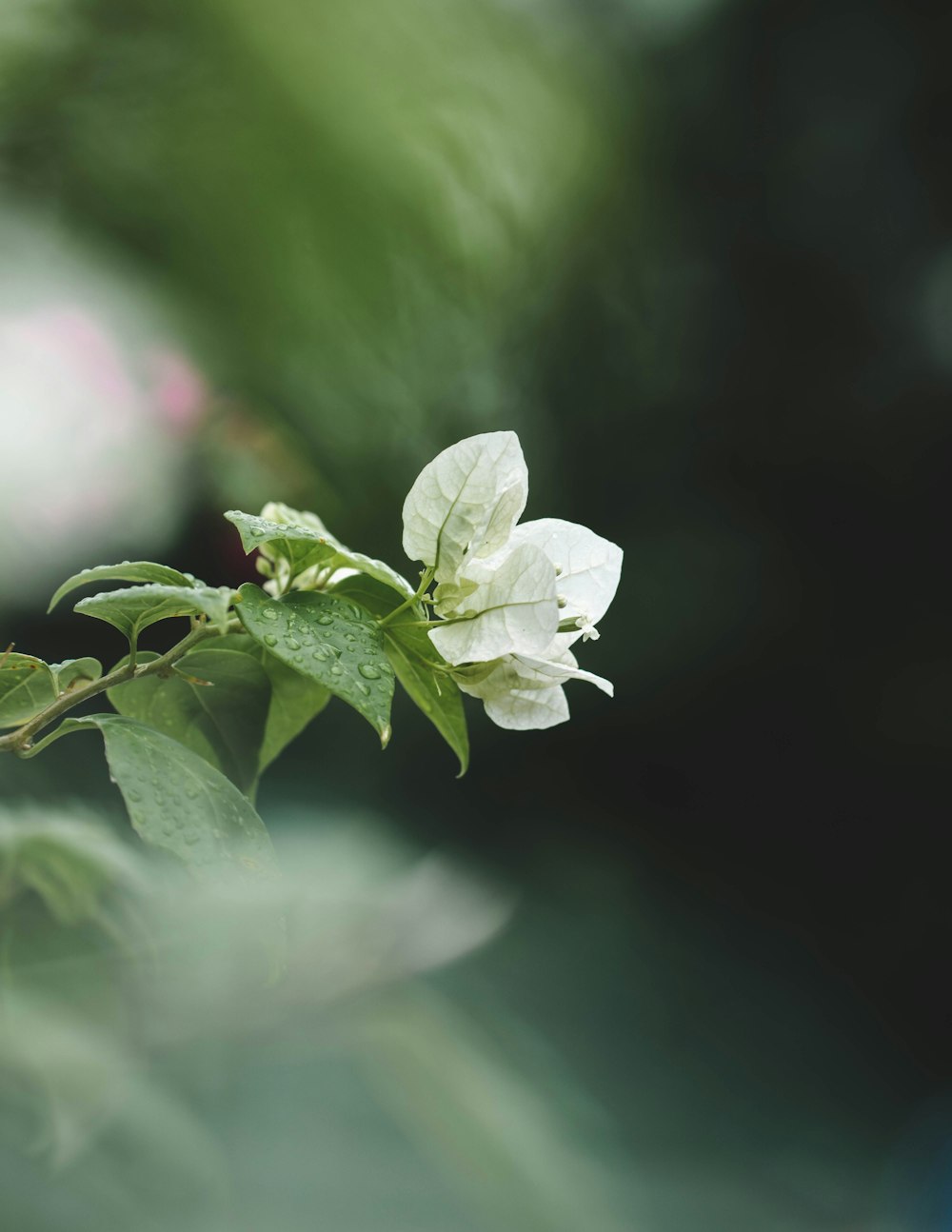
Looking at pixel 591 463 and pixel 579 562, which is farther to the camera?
pixel 591 463

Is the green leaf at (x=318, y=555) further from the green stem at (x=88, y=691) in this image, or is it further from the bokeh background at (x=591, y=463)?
the bokeh background at (x=591, y=463)

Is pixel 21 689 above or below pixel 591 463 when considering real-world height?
below

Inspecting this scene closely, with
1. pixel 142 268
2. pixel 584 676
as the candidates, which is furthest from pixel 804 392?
pixel 584 676

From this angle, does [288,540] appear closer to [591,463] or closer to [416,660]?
[416,660]

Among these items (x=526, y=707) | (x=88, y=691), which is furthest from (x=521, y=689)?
(x=88, y=691)

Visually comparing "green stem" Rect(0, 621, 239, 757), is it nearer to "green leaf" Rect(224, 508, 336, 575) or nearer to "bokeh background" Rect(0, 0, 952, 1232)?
"green leaf" Rect(224, 508, 336, 575)

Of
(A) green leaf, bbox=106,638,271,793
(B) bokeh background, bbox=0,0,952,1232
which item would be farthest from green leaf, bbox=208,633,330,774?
(B) bokeh background, bbox=0,0,952,1232
